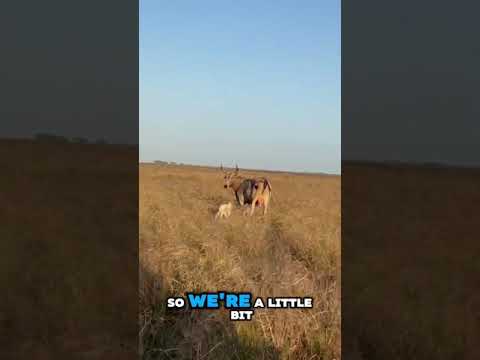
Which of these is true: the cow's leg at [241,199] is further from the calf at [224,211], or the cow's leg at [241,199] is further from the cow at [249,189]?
the calf at [224,211]

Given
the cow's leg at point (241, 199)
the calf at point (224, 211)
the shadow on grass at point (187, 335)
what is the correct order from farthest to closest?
1. the cow's leg at point (241, 199)
2. the calf at point (224, 211)
3. the shadow on grass at point (187, 335)

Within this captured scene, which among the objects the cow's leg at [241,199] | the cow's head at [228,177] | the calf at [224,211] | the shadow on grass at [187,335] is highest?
the cow's head at [228,177]

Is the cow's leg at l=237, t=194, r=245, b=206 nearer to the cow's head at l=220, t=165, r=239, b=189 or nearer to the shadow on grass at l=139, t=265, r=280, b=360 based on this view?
the cow's head at l=220, t=165, r=239, b=189

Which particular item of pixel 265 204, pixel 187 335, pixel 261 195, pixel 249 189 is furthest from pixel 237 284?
pixel 249 189

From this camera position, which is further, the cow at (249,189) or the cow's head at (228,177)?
the cow's head at (228,177)

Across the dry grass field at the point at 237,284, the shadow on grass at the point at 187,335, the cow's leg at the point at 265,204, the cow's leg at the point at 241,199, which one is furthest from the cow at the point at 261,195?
the shadow on grass at the point at 187,335

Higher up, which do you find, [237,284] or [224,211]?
[224,211]

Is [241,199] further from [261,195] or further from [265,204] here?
[265,204]

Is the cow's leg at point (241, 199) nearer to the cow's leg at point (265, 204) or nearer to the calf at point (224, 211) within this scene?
the cow's leg at point (265, 204)

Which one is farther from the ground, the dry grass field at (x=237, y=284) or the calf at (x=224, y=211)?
the calf at (x=224, y=211)

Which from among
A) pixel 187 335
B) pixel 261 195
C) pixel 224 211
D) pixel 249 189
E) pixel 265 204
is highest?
pixel 249 189

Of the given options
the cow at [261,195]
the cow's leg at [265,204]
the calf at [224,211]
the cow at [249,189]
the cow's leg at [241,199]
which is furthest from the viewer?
the cow's leg at [241,199]

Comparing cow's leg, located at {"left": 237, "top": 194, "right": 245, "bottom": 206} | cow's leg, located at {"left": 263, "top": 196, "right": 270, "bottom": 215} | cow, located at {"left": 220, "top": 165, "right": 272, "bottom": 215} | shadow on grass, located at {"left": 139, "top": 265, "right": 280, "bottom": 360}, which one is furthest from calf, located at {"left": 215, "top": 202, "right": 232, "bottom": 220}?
shadow on grass, located at {"left": 139, "top": 265, "right": 280, "bottom": 360}

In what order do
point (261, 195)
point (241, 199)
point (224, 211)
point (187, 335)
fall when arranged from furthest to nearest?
point (241, 199), point (261, 195), point (224, 211), point (187, 335)
